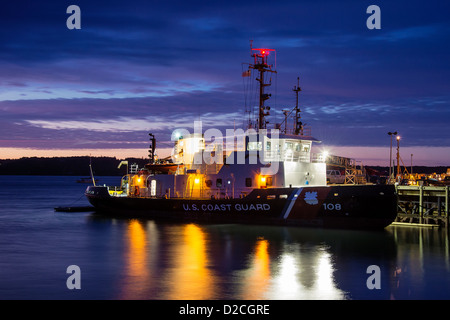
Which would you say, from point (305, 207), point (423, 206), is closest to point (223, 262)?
point (305, 207)

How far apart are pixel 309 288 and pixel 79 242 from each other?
15.8 meters

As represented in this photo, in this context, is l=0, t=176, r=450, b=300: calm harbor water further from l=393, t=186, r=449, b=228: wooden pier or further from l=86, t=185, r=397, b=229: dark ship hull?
l=393, t=186, r=449, b=228: wooden pier

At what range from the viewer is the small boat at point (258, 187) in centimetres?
2638

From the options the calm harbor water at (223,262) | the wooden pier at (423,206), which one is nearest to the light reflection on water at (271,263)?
the calm harbor water at (223,262)

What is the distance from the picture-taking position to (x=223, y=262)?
64.7 feet

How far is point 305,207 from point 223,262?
9.33 metres

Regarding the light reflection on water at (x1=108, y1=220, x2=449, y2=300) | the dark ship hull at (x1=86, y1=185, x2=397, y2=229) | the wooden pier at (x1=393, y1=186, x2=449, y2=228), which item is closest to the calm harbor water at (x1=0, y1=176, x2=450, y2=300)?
the light reflection on water at (x1=108, y1=220, x2=449, y2=300)

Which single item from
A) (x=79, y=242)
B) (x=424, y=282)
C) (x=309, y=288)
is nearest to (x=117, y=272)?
(x=309, y=288)

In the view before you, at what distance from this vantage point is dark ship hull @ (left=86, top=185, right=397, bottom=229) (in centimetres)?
2591

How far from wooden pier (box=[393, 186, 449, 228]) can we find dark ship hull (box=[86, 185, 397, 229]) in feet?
17.0

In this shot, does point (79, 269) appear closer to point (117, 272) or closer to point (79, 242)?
point (117, 272)

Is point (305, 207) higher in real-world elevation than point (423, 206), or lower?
higher

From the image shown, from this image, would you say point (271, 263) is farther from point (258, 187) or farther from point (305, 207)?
point (258, 187)

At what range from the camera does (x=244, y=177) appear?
3000cm
